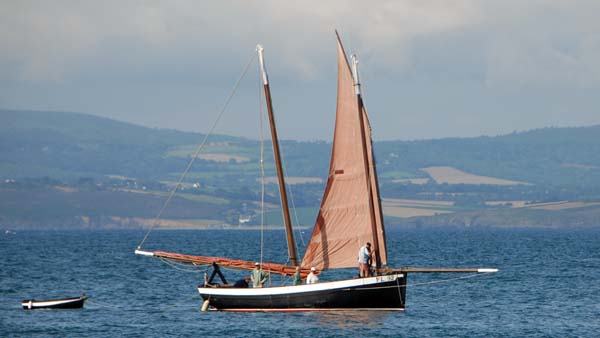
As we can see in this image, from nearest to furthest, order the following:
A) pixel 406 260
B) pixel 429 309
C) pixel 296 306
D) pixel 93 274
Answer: pixel 296 306, pixel 429 309, pixel 93 274, pixel 406 260

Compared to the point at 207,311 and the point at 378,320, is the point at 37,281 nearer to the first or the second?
the point at 207,311

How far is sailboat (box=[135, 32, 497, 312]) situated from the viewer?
6338 cm

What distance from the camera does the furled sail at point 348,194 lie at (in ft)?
213

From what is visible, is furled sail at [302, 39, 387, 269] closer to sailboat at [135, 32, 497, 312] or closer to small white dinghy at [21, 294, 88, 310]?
sailboat at [135, 32, 497, 312]

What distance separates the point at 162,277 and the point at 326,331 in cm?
4468

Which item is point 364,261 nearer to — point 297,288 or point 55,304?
point 297,288

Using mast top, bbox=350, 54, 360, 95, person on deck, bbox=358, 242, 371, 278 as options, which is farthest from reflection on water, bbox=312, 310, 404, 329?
mast top, bbox=350, 54, 360, 95

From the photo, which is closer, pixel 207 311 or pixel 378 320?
pixel 378 320

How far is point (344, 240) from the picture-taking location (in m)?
66.6

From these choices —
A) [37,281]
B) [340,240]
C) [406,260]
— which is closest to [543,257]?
[406,260]

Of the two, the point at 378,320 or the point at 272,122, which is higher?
the point at 272,122

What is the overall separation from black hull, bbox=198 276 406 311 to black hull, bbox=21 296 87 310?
9.68m

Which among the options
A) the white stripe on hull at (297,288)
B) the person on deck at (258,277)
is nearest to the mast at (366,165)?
the white stripe on hull at (297,288)

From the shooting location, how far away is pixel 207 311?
68.1 m
